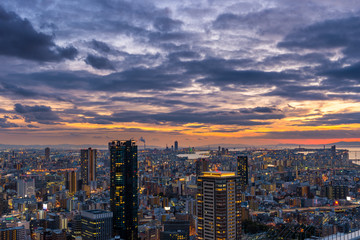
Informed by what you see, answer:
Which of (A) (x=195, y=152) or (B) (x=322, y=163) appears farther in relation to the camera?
(A) (x=195, y=152)

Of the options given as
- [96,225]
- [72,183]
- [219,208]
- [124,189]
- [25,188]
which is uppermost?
[124,189]

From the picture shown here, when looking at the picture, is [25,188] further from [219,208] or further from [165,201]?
[219,208]

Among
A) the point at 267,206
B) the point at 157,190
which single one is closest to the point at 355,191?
the point at 267,206

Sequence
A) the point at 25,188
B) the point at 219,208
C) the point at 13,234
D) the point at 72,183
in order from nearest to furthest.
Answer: the point at 219,208 → the point at 13,234 → the point at 25,188 → the point at 72,183

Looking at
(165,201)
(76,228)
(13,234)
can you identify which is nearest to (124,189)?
(76,228)

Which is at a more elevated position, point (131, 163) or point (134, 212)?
point (131, 163)

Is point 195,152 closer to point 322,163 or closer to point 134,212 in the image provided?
point 322,163
